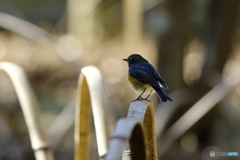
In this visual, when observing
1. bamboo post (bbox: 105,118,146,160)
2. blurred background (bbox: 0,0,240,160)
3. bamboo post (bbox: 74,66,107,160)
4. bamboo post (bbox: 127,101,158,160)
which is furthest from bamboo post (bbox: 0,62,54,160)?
blurred background (bbox: 0,0,240,160)

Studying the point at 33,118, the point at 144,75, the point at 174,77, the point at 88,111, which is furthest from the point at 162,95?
the point at 174,77

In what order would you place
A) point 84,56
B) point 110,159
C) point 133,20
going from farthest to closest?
point 84,56
point 133,20
point 110,159

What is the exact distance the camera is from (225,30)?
5.96 m

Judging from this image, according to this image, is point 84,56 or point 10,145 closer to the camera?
point 10,145

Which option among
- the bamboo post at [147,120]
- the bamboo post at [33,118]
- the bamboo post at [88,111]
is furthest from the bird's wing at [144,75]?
the bamboo post at [147,120]

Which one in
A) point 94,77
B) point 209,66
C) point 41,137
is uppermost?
point 209,66

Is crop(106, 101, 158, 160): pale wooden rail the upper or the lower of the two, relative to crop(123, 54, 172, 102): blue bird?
lower

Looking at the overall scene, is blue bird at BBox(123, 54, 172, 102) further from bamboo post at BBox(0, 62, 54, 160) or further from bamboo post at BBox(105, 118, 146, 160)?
bamboo post at BBox(105, 118, 146, 160)

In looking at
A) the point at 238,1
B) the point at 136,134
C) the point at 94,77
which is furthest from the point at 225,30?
the point at 136,134

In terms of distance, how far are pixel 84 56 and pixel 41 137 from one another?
8.97 meters

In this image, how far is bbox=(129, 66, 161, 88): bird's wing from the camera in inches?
123

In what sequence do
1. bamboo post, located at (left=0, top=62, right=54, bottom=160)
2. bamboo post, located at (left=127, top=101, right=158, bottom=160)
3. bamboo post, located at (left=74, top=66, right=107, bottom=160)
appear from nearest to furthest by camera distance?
bamboo post, located at (left=127, top=101, right=158, bottom=160)
bamboo post, located at (left=74, top=66, right=107, bottom=160)
bamboo post, located at (left=0, top=62, right=54, bottom=160)

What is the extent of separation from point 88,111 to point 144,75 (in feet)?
2.85

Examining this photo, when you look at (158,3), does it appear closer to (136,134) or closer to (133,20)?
(133,20)
